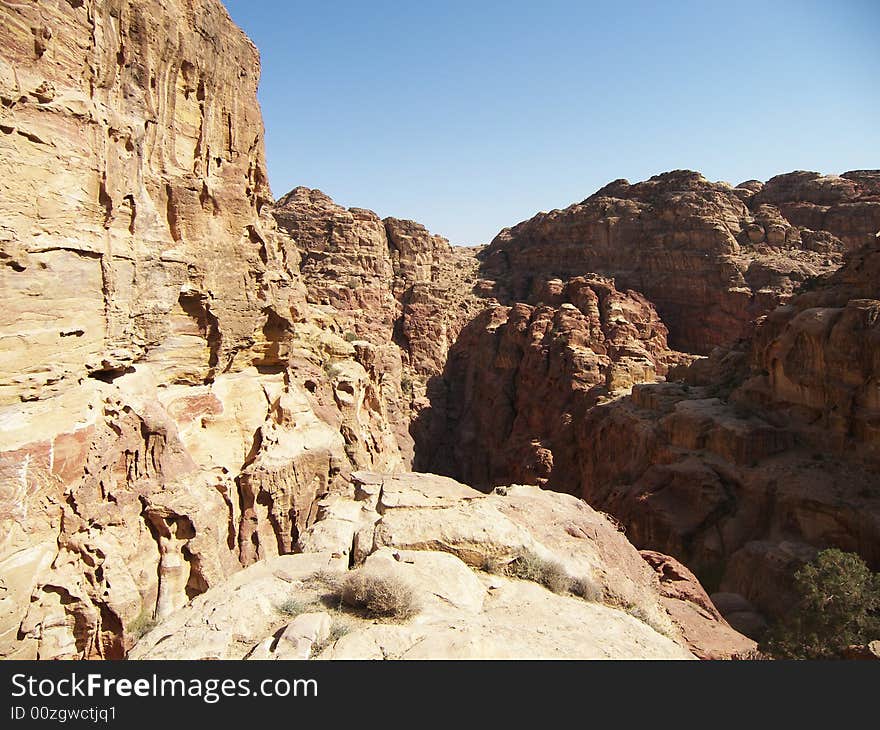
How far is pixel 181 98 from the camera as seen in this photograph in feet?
47.9

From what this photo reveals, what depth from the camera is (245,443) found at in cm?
1605

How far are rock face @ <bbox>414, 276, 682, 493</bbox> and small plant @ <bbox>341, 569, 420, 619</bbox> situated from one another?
28374 mm

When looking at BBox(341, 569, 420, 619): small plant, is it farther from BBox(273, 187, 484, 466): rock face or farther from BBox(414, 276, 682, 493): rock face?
BBox(273, 187, 484, 466): rock face

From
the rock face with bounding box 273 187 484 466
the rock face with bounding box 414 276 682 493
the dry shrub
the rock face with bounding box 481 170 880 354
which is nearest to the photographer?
the dry shrub

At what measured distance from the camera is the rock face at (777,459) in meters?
18.0

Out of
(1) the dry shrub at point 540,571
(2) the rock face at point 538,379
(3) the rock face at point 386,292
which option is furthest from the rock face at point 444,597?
(3) the rock face at point 386,292

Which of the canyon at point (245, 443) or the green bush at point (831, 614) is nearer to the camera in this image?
the canyon at point (245, 443)

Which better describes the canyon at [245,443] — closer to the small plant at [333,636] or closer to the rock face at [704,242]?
the small plant at [333,636]

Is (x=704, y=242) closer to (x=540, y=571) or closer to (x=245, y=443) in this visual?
(x=245, y=443)

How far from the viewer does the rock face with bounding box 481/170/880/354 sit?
1964 inches

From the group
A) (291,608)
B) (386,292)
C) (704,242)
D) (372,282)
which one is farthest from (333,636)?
(704,242)

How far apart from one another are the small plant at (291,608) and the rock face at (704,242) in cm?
4688

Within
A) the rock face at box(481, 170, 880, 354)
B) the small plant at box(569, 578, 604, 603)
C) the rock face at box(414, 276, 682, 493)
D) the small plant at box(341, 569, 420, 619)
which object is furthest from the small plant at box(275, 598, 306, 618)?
the rock face at box(481, 170, 880, 354)

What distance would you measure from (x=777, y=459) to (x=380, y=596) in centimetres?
2119
